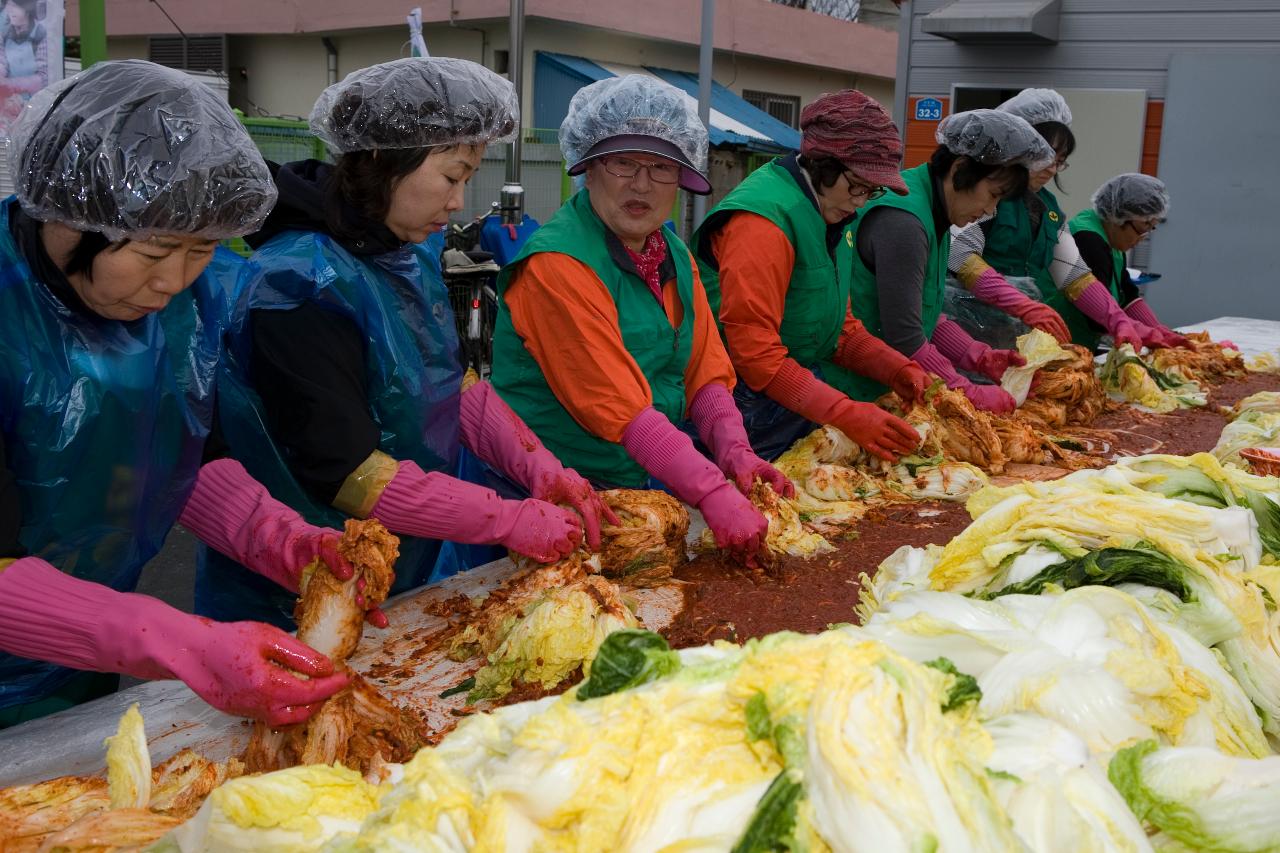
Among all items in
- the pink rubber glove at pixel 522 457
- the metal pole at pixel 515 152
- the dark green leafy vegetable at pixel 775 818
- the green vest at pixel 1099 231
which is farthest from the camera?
the metal pole at pixel 515 152

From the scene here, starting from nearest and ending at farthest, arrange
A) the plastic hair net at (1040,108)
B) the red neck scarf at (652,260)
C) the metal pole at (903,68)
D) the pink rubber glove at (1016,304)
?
the red neck scarf at (652,260) → the pink rubber glove at (1016,304) → the plastic hair net at (1040,108) → the metal pole at (903,68)

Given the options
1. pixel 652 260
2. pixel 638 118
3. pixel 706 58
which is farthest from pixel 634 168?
pixel 706 58

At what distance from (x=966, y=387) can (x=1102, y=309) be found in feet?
7.36

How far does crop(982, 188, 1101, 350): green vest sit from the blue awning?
10.5 meters

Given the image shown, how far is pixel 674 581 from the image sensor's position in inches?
117

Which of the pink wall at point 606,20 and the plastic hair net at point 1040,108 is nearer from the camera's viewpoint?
the plastic hair net at point 1040,108

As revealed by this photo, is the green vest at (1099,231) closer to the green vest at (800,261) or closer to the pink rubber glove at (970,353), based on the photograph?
the pink rubber glove at (970,353)

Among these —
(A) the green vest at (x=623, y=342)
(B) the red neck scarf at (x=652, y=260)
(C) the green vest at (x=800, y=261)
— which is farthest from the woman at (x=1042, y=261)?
(B) the red neck scarf at (x=652, y=260)

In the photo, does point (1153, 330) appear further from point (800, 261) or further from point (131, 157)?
point (131, 157)

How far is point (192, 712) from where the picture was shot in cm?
222

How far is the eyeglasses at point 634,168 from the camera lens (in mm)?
3301

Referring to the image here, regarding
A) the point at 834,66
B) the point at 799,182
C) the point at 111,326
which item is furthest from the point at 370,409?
the point at 834,66

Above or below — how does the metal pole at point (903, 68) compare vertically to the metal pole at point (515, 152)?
above

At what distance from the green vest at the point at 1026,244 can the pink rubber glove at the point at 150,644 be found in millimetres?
5371
